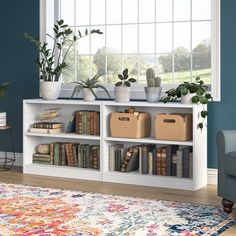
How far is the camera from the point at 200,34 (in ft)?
21.4

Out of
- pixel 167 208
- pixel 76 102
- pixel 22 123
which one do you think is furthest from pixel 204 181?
pixel 22 123

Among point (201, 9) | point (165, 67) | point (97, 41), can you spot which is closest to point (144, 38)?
point (165, 67)

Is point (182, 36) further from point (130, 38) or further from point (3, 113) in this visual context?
point (3, 113)

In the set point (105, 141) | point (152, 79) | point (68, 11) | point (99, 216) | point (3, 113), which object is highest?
point (68, 11)

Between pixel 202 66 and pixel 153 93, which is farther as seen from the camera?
pixel 202 66

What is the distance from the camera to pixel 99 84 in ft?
22.8

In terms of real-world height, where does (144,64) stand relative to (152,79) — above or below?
above

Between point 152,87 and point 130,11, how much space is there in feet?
3.53

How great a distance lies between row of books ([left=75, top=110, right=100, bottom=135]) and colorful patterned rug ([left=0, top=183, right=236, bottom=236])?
1026mm

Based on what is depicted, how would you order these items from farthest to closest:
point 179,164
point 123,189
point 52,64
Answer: point 52,64
point 179,164
point 123,189

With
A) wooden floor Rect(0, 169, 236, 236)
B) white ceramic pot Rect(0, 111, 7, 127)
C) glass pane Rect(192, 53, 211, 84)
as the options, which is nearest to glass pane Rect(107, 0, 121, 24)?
glass pane Rect(192, 53, 211, 84)

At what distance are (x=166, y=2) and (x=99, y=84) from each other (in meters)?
1.16

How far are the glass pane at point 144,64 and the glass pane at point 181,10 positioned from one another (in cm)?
51

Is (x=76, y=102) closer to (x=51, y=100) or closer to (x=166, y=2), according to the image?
(x=51, y=100)
